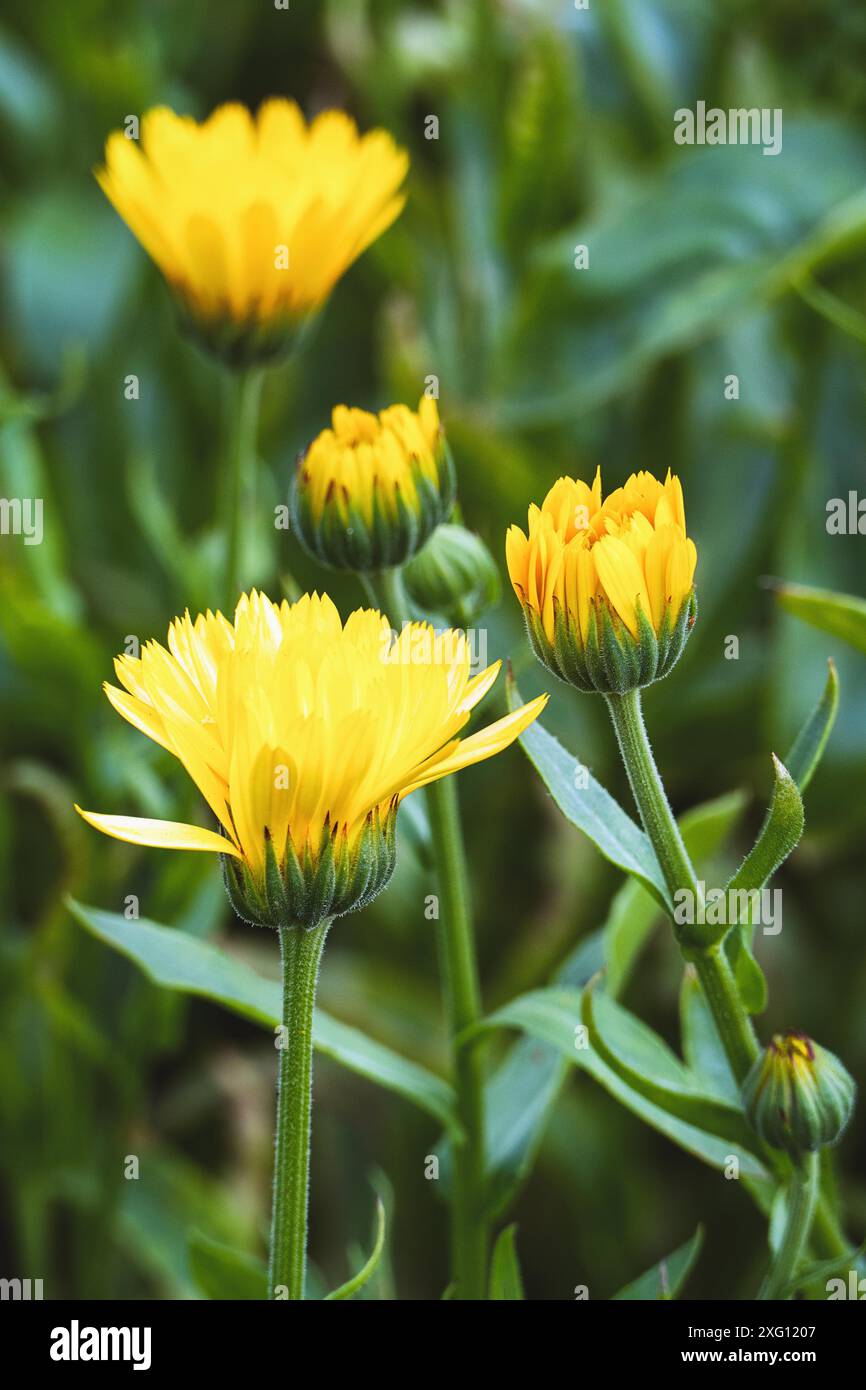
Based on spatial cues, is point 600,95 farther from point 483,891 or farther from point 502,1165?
point 502,1165

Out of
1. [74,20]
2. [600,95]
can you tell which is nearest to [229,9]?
[74,20]

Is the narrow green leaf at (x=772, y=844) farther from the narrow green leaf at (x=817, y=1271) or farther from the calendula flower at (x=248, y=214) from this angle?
the calendula flower at (x=248, y=214)

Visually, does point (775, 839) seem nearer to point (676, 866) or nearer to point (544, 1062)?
point (676, 866)

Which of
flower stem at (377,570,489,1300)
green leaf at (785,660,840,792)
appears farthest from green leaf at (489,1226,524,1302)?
green leaf at (785,660,840,792)

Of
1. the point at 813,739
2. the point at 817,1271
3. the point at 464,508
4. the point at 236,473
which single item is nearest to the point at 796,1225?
the point at 817,1271

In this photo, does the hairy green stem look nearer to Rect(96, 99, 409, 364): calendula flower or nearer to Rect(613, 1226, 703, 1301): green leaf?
Rect(613, 1226, 703, 1301): green leaf
